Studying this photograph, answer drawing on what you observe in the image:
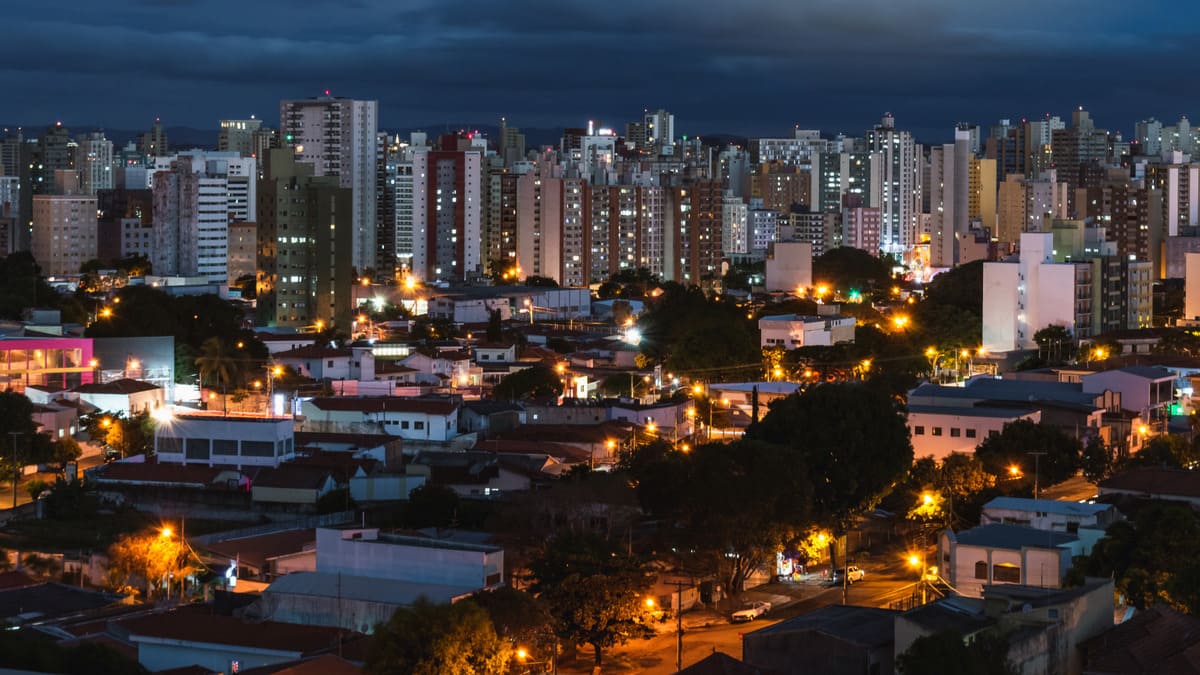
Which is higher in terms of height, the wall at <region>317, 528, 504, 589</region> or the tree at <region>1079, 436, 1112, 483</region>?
the tree at <region>1079, 436, 1112, 483</region>

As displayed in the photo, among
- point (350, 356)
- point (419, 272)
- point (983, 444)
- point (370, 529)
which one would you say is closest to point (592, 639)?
point (370, 529)

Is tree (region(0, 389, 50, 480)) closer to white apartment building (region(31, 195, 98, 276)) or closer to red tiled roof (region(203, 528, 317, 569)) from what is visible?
red tiled roof (region(203, 528, 317, 569))

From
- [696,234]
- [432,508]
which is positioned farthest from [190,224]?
[432,508]

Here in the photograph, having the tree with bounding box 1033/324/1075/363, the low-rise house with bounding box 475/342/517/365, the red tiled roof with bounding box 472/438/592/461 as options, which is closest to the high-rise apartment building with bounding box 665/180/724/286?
the low-rise house with bounding box 475/342/517/365

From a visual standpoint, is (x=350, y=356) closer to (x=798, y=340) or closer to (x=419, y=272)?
(x=798, y=340)

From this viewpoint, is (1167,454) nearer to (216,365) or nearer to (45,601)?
(45,601)

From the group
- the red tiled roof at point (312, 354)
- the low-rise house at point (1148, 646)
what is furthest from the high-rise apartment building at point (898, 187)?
the low-rise house at point (1148, 646)
